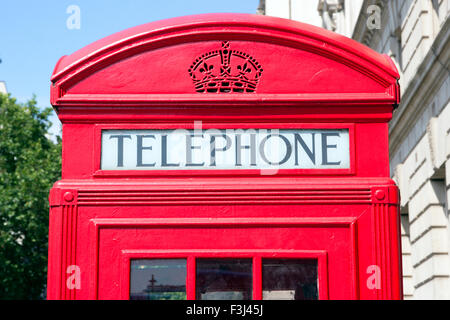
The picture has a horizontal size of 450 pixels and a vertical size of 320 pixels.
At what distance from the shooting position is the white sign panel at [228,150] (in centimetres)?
407

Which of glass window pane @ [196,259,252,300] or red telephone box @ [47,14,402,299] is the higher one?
red telephone box @ [47,14,402,299]

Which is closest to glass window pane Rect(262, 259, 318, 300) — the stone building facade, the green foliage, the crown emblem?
the crown emblem

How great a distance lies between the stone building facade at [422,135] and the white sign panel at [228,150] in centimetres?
991

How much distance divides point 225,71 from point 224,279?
3.53ft

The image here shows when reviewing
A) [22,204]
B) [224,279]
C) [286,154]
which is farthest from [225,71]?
[22,204]

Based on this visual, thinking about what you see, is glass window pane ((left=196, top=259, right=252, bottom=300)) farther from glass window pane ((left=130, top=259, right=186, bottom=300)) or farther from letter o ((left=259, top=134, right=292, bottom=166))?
letter o ((left=259, top=134, right=292, bottom=166))

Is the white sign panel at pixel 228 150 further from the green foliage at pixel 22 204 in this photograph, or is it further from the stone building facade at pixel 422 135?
the green foliage at pixel 22 204

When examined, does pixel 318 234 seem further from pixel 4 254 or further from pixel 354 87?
pixel 4 254

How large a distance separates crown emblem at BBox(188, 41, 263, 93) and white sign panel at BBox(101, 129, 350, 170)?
0.24 metres

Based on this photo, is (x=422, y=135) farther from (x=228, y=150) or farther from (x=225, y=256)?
(x=225, y=256)

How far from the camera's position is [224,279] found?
389 centimetres

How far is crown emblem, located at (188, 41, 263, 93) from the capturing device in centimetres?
418

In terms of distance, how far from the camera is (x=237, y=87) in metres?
4.17

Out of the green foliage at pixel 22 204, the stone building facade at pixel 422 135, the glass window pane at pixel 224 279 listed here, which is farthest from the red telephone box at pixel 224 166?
the green foliage at pixel 22 204
